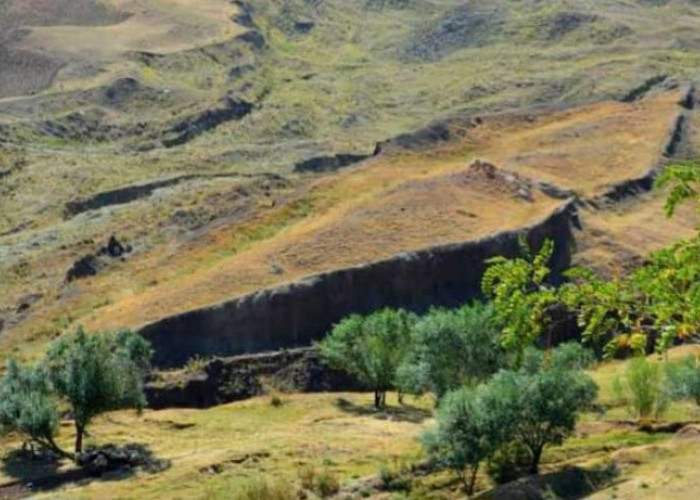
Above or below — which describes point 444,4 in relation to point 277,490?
above

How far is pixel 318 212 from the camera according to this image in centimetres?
5950

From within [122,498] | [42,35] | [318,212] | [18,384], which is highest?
[42,35]

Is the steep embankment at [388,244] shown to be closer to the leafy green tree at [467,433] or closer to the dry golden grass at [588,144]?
the dry golden grass at [588,144]

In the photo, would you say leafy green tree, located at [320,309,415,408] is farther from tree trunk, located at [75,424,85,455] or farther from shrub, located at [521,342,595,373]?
tree trunk, located at [75,424,85,455]

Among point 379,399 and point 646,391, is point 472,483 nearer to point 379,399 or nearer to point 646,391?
point 646,391

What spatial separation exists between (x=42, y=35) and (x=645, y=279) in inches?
5420

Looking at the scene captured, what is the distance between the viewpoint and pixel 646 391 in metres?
39.3

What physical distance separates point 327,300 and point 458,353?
470 inches

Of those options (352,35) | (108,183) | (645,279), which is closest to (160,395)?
(645,279)

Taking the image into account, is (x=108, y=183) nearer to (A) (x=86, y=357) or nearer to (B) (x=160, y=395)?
(B) (x=160, y=395)

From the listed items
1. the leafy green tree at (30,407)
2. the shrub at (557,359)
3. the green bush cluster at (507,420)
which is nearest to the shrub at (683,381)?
the shrub at (557,359)

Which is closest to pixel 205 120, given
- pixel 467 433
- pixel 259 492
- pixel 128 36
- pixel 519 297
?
pixel 128 36

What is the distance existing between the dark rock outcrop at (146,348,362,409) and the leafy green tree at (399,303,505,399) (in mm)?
7769

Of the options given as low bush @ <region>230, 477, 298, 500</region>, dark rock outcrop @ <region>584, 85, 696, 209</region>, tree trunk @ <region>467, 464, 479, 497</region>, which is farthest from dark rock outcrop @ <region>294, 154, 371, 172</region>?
low bush @ <region>230, 477, 298, 500</region>
